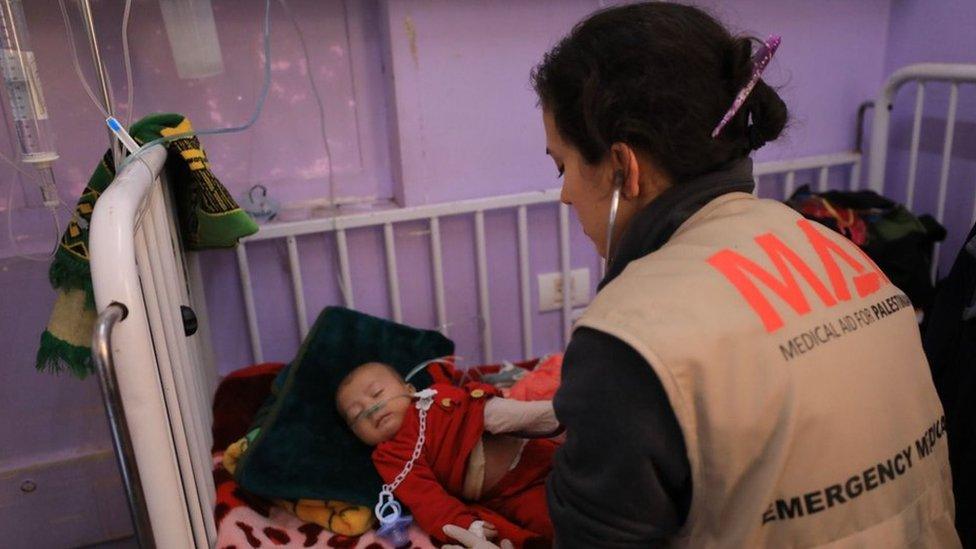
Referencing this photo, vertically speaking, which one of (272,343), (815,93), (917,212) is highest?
(815,93)

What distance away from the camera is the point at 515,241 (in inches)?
71.8

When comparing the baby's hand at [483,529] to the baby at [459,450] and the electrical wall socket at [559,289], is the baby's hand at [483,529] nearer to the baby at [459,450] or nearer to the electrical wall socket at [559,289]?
the baby at [459,450]

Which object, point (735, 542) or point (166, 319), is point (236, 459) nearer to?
point (166, 319)

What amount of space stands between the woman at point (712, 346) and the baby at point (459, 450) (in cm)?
46

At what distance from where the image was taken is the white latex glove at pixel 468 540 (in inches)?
45.6

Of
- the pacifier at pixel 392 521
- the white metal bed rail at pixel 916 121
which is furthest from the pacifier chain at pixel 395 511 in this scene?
the white metal bed rail at pixel 916 121

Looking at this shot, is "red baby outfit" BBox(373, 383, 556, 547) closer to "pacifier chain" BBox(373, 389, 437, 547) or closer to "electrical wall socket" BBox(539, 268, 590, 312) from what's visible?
"pacifier chain" BBox(373, 389, 437, 547)

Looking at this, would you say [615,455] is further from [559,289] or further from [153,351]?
[559,289]

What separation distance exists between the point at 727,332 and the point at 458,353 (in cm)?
119

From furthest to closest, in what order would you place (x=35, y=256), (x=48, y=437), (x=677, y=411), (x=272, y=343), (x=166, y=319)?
(x=272, y=343)
(x=48, y=437)
(x=35, y=256)
(x=166, y=319)
(x=677, y=411)

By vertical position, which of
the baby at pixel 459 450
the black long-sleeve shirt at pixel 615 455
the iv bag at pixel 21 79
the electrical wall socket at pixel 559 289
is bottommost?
the baby at pixel 459 450

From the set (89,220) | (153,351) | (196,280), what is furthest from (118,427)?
(196,280)

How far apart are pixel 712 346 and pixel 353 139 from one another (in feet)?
3.89

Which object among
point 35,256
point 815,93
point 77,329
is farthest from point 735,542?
point 815,93
